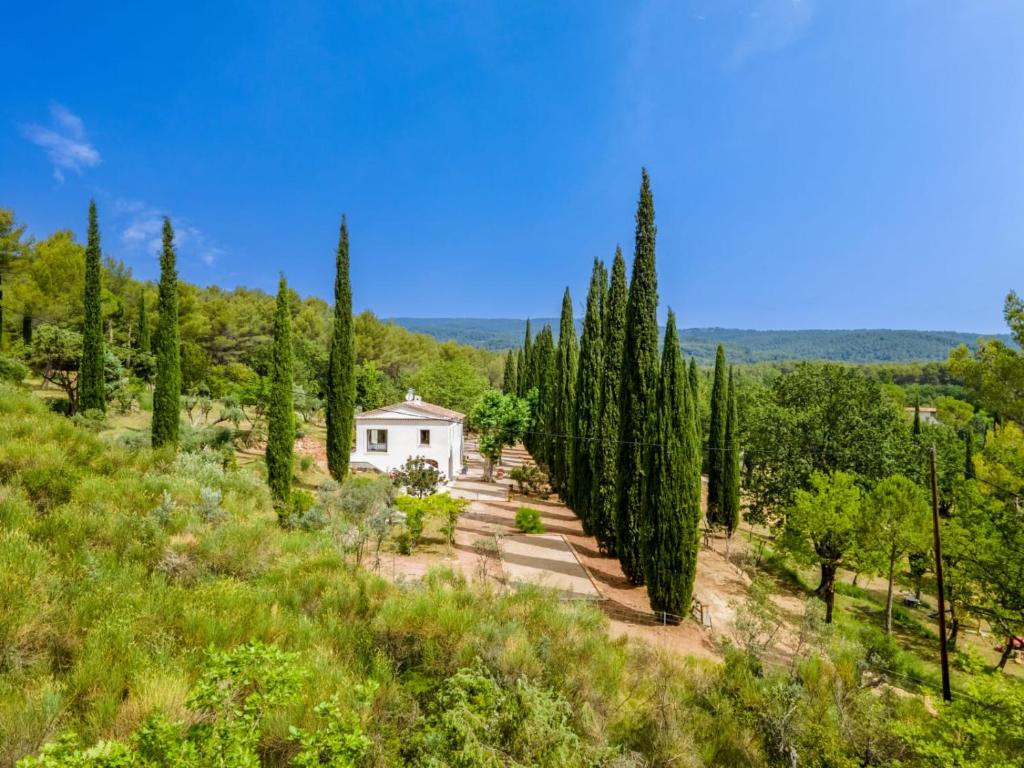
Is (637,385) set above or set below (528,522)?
above

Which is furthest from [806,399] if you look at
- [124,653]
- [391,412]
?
[124,653]

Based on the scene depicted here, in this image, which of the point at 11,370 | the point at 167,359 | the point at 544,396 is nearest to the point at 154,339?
the point at 11,370

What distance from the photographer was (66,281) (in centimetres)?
2598

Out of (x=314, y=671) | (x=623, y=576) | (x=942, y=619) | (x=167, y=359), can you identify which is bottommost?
(x=623, y=576)

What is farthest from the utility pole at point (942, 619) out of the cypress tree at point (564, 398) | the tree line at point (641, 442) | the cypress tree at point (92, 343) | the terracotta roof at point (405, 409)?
the cypress tree at point (92, 343)

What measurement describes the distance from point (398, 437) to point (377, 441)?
45.9 inches

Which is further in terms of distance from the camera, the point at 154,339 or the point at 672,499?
the point at 154,339

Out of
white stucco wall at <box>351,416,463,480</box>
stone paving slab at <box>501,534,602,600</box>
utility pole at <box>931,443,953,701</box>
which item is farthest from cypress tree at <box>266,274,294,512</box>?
utility pole at <box>931,443,953,701</box>

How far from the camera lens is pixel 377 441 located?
24.0 metres

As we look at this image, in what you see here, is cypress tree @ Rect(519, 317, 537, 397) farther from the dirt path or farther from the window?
the window

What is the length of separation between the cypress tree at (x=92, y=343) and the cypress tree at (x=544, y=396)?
21900mm

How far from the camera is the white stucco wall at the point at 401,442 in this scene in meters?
23.6

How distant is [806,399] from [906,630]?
9.51 m

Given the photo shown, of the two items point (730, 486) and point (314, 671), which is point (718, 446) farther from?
point (314, 671)
